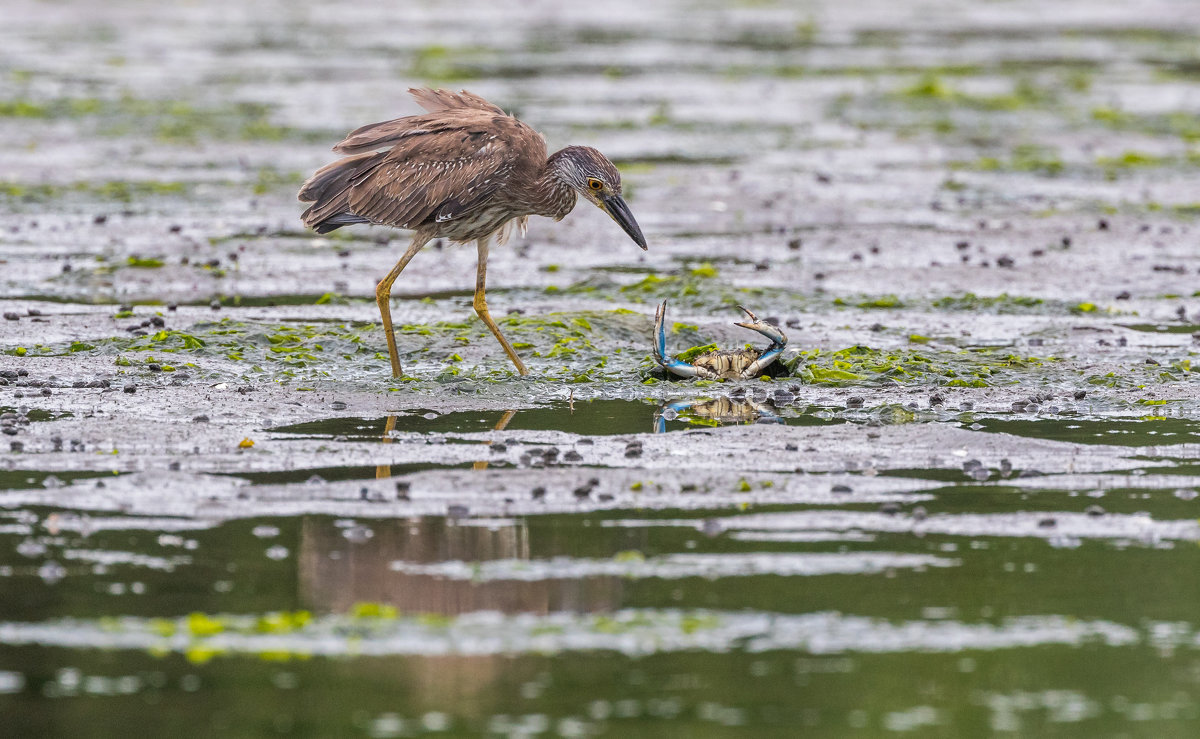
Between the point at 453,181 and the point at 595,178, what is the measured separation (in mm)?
834

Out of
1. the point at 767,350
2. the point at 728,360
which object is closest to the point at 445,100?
the point at 728,360

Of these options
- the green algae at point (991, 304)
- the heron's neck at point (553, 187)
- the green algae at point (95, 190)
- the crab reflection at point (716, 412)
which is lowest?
the crab reflection at point (716, 412)

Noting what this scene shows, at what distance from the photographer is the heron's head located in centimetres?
1003

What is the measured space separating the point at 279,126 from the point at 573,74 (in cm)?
761

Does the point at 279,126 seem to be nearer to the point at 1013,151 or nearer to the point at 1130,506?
the point at 1013,151

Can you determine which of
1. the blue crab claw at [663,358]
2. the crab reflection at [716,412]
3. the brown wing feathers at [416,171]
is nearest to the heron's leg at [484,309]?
the brown wing feathers at [416,171]

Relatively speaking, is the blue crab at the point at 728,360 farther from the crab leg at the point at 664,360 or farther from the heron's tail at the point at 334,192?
the heron's tail at the point at 334,192

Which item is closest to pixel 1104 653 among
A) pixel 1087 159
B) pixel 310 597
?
pixel 310 597

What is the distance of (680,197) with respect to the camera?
18.1 m

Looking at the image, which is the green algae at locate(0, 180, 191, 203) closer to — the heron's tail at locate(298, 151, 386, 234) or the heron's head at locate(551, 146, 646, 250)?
the heron's tail at locate(298, 151, 386, 234)

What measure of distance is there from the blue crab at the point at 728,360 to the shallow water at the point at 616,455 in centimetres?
10

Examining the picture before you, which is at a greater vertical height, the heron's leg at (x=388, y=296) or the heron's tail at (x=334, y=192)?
the heron's tail at (x=334, y=192)

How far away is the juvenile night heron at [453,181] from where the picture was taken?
1012 cm

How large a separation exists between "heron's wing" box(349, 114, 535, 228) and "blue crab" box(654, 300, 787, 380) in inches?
50.2
